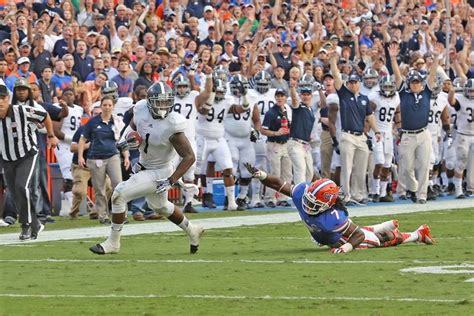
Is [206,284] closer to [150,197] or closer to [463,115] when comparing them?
[150,197]

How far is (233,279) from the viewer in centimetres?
1015

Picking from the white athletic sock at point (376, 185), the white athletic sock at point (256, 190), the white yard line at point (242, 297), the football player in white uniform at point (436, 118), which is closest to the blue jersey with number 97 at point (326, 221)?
the white yard line at point (242, 297)

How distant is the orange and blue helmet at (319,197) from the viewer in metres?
11.8

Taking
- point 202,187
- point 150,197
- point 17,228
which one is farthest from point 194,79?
point 150,197

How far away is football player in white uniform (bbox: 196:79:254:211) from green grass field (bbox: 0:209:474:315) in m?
4.87

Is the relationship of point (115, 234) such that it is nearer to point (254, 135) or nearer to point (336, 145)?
point (254, 135)

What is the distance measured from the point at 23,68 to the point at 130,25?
393 cm

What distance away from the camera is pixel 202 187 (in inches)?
775

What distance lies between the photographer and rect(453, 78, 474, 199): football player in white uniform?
21094 mm

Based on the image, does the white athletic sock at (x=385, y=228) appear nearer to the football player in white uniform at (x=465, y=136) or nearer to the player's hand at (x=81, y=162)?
the player's hand at (x=81, y=162)

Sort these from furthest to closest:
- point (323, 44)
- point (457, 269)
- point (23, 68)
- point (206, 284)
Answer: point (323, 44)
point (23, 68)
point (457, 269)
point (206, 284)

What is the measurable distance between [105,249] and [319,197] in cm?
200

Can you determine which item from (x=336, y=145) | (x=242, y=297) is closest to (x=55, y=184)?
(x=336, y=145)

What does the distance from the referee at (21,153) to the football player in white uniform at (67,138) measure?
3459 mm
